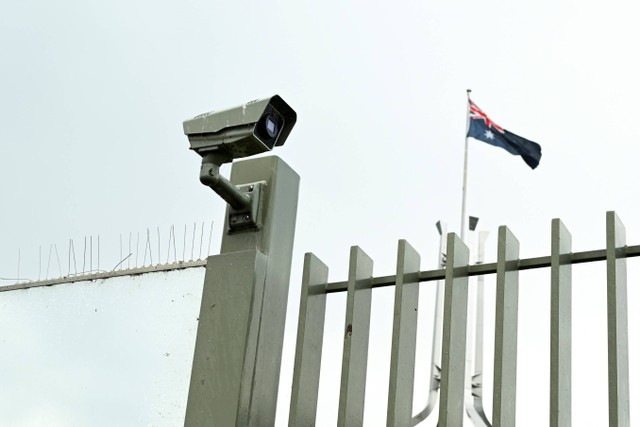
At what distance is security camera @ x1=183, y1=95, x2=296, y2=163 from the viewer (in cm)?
258

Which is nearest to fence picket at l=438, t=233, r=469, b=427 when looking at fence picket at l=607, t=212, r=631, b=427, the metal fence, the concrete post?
the metal fence

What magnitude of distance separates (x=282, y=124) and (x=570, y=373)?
1007 millimetres

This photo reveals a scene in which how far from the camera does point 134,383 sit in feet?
9.04

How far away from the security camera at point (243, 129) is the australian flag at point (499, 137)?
9974mm

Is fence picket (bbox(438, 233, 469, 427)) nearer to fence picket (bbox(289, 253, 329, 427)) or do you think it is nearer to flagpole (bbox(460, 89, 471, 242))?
fence picket (bbox(289, 253, 329, 427))

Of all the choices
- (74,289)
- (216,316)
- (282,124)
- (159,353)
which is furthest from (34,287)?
(282,124)

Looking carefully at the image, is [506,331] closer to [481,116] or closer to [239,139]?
[239,139]

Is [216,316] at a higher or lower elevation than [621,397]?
higher

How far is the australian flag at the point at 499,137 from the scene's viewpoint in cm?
1228

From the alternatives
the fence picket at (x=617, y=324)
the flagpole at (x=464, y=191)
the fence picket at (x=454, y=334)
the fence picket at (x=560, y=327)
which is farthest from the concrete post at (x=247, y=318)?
the flagpole at (x=464, y=191)

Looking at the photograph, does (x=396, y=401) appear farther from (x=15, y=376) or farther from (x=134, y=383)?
(x=15, y=376)

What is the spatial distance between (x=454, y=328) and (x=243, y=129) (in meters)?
0.76

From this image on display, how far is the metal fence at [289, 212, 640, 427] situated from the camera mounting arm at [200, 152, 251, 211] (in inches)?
10.2

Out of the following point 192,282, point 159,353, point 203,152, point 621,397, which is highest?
point 203,152
